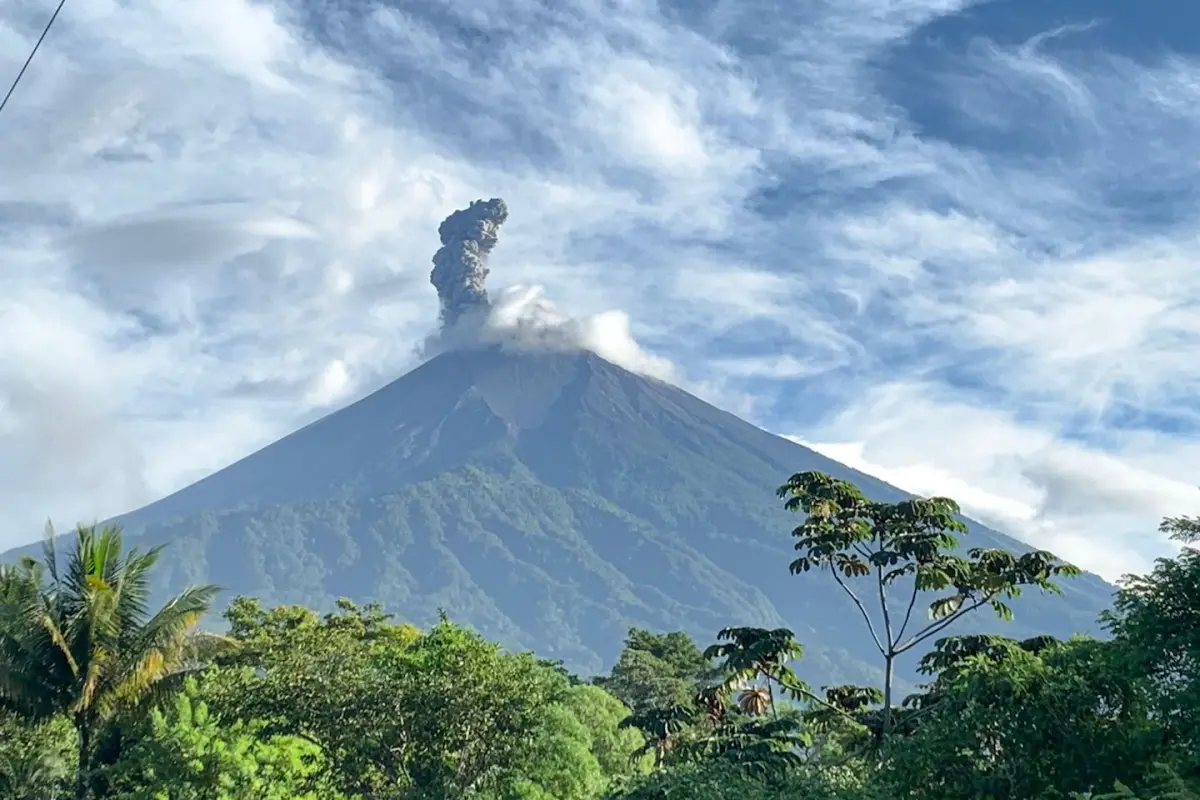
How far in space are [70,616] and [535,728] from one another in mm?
8176

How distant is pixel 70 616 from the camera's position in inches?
729

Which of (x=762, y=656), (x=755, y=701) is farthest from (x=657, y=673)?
(x=762, y=656)

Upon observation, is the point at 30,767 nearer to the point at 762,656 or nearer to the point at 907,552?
the point at 762,656

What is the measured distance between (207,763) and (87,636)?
10.7ft

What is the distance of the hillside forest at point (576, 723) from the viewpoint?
12961 mm

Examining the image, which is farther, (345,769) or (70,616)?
(345,769)

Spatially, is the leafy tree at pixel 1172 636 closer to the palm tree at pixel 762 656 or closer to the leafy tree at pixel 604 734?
the palm tree at pixel 762 656

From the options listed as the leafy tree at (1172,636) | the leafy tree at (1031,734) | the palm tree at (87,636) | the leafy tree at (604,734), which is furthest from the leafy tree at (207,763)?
the leafy tree at (1172,636)

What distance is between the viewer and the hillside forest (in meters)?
13.0

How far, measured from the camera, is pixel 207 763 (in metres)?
19.9

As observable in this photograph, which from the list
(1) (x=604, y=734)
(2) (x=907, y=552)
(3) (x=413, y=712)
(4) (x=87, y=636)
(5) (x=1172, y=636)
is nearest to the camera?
(5) (x=1172, y=636)

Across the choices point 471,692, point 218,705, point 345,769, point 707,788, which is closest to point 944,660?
point 707,788

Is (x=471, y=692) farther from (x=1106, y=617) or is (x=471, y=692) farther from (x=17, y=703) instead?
(x=1106, y=617)

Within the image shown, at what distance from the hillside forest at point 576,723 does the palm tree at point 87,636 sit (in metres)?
0.04
